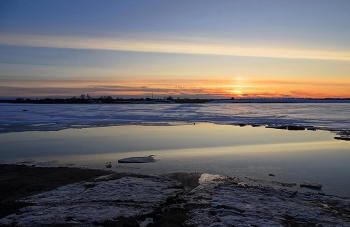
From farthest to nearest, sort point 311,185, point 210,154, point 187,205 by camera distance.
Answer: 1. point 210,154
2. point 311,185
3. point 187,205

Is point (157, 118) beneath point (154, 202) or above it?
above

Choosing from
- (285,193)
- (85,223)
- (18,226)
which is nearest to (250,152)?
(285,193)

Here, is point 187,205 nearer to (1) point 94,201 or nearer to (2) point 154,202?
(2) point 154,202

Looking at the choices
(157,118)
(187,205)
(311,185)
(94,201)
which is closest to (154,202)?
(187,205)

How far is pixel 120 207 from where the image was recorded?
4.41m

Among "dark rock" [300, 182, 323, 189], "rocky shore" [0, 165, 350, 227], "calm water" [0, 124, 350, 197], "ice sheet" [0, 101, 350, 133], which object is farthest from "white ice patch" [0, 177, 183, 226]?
"ice sheet" [0, 101, 350, 133]

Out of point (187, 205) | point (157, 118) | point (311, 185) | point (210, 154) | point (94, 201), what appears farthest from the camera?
point (157, 118)

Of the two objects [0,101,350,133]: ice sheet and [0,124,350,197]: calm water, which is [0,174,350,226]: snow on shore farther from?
[0,101,350,133]: ice sheet

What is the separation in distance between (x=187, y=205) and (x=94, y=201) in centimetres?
150

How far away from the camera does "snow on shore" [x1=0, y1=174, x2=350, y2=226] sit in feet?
12.9

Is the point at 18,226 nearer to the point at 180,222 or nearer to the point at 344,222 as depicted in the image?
the point at 180,222

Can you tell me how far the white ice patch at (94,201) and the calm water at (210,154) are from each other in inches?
46.3

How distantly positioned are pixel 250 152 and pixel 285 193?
376 cm

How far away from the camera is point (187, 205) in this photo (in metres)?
4.50
